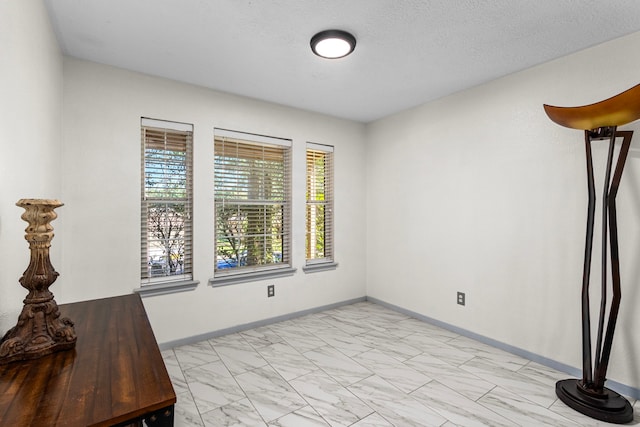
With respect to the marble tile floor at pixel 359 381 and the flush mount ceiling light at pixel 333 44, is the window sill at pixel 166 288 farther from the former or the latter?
the flush mount ceiling light at pixel 333 44

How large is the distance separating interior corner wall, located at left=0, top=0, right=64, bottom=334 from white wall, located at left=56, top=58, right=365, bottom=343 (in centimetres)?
54

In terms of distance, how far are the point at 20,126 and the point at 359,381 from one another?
2.56 meters

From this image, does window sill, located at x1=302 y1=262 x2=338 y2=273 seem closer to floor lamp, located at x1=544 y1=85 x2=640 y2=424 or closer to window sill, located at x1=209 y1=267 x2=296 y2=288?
window sill, located at x1=209 y1=267 x2=296 y2=288

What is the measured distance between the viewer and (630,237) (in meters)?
2.20

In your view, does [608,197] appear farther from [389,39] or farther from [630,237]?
[389,39]

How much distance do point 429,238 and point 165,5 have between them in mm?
3148

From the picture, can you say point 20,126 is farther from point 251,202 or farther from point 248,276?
point 248,276

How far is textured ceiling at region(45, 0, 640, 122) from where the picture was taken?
1.91m

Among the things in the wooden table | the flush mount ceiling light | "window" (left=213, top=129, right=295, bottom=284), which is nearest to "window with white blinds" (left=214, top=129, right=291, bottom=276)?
"window" (left=213, top=129, right=295, bottom=284)

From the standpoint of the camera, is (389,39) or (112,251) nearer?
(389,39)

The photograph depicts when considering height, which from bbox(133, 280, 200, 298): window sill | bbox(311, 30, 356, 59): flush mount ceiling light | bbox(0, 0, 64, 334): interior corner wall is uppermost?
bbox(311, 30, 356, 59): flush mount ceiling light

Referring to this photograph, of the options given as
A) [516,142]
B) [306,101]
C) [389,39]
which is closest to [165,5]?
[389,39]

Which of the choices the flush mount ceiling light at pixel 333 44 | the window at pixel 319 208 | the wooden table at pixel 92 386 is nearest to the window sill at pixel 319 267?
the window at pixel 319 208

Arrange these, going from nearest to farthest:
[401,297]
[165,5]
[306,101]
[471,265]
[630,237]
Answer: [165,5], [630,237], [471,265], [306,101], [401,297]
